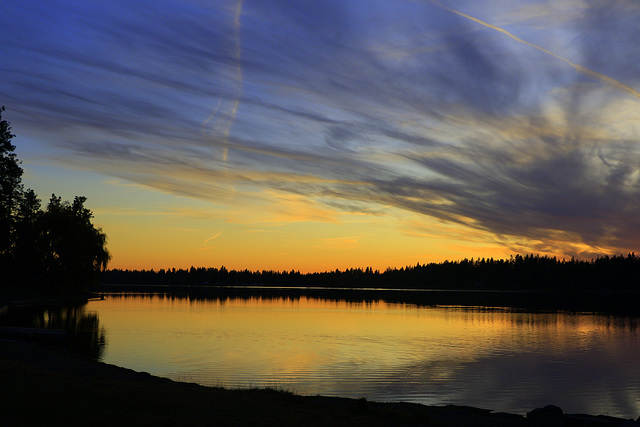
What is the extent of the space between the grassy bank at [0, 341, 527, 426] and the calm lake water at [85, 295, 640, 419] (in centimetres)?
809

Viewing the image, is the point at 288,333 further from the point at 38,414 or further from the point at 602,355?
the point at 38,414

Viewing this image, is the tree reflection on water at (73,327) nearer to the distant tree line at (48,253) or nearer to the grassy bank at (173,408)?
the grassy bank at (173,408)

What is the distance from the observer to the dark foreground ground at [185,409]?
19438 mm

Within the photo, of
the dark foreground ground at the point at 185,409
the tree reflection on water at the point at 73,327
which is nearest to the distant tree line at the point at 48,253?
the tree reflection on water at the point at 73,327

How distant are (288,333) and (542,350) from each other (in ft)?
104

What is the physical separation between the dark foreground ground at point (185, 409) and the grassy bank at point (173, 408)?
0.10ft

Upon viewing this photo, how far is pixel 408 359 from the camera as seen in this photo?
5041cm

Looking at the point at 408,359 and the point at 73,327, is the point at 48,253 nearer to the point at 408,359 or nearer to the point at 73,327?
the point at 73,327

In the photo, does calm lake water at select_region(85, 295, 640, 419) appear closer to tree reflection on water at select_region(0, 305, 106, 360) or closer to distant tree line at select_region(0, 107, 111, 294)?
tree reflection on water at select_region(0, 305, 106, 360)

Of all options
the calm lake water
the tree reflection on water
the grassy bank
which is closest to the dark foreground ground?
the grassy bank

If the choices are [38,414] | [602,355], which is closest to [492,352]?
[602,355]

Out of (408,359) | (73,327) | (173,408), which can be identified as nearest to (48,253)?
(73,327)

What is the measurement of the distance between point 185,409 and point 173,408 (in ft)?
1.55

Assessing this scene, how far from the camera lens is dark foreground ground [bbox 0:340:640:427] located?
19438mm
